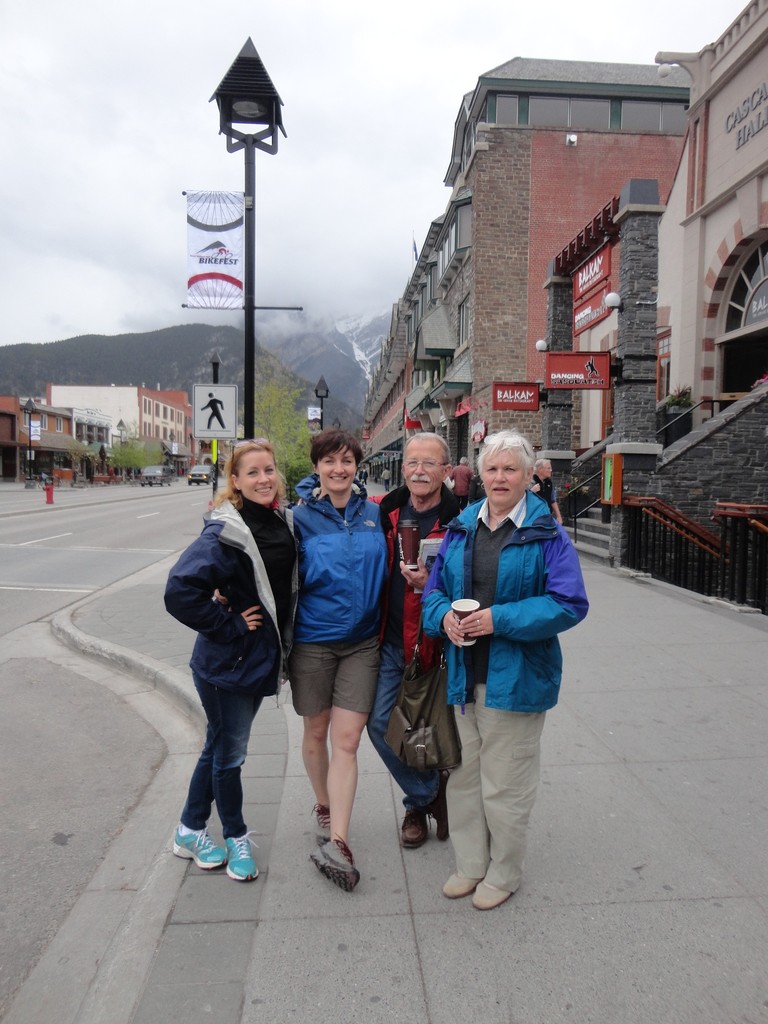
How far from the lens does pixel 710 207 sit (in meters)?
17.3

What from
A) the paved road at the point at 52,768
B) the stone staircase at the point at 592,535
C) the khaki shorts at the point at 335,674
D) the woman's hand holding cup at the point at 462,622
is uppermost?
the woman's hand holding cup at the point at 462,622

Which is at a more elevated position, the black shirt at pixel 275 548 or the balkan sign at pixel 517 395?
the balkan sign at pixel 517 395

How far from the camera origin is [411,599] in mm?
3076

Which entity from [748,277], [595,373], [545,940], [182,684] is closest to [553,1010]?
[545,940]

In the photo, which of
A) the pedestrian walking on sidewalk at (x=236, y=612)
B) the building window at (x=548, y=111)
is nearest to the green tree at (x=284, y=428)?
the building window at (x=548, y=111)

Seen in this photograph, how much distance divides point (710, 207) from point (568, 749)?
17.0 metres

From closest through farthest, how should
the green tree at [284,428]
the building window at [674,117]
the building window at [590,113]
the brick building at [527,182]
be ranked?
the brick building at [527,182] → the building window at [590,113] → the building window at [674,117] → the green tree at [284,428]

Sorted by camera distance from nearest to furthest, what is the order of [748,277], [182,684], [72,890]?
[72,890]
[182,684]
[748,277]

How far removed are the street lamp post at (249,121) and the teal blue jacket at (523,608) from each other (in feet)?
16.0

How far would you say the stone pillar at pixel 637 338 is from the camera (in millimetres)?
12219

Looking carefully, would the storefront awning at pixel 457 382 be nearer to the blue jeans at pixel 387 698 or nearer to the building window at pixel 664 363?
the building window at pixel 664 363

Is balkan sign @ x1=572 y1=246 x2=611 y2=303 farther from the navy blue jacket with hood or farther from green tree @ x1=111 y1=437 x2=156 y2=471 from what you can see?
green tree @ x1=111 y1=437 x2=156 y2=471

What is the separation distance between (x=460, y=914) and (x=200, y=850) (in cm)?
113

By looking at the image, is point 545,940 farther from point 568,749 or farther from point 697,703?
point 697,703
